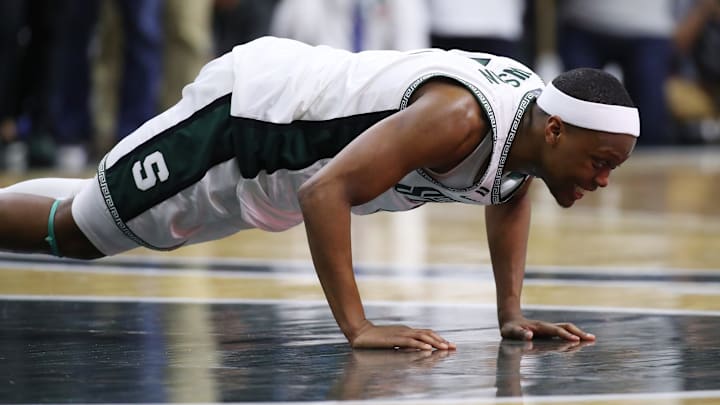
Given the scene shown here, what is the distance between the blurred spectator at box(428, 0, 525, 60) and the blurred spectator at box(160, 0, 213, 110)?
1.46m

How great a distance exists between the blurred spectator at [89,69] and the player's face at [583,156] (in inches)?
254

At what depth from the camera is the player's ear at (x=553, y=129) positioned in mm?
4086

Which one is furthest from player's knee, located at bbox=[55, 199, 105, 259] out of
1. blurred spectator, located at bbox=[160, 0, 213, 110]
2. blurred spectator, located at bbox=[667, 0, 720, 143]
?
blurred spectator, located at bbox=[667, 0, 720, 143]

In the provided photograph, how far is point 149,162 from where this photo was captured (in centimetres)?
454

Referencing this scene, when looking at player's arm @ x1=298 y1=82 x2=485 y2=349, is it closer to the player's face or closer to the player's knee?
the player's face

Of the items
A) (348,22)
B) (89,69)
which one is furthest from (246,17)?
(89,69)

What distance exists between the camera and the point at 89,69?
10.6 meters

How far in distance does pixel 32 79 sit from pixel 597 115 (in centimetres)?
723

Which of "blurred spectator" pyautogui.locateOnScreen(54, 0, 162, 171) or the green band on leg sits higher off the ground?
"blurred spectator" pyautogui.locateOnScreen(54, 0, 162, 171)

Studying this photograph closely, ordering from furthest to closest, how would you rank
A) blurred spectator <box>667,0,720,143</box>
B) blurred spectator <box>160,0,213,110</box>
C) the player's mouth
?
blurred spectator <box>667,0,720,143</box>
blurred spectator <box>160,0,213,110</box>
the player's mouth

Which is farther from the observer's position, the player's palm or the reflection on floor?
the player's palm

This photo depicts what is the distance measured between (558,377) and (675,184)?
6.96m

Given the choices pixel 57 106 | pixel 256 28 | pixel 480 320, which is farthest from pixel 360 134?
pixel 256 28

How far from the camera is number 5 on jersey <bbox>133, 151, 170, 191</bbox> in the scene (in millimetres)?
4527
